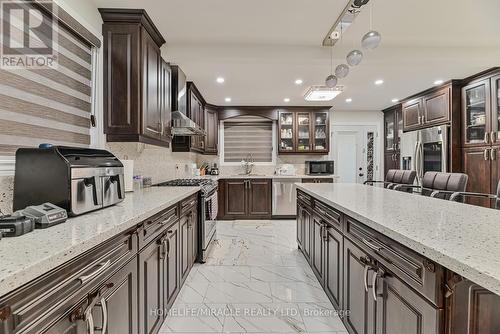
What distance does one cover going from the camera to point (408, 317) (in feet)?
3.24

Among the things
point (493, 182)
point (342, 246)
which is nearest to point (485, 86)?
point (493, 182)

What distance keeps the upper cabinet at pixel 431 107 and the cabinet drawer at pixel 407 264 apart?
12.3 feet

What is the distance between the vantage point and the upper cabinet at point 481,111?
11.0 feet

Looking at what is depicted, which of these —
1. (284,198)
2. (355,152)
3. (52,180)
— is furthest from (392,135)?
(52,180)

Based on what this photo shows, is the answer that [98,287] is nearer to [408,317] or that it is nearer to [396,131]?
[408,317]

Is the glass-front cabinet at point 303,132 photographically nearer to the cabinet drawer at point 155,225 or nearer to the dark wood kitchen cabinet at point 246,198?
the dark wood kitchen cabinet at point 246,198

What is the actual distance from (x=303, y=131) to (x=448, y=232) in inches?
189

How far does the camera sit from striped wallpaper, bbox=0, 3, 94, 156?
1397 mm

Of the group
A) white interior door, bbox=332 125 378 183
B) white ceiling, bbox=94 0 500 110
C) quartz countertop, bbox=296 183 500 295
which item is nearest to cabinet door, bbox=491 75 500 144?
white ceiling, bbox=94 0 500 110

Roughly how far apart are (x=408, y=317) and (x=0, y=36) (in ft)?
7.63

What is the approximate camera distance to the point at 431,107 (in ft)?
14.1

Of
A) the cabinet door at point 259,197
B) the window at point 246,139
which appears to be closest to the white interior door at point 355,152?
the window at point 246,139

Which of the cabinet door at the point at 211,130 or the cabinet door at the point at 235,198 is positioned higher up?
the cabinet door at the point at 211,130

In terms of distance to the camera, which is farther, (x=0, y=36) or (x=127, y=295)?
(x=0, y=36)
